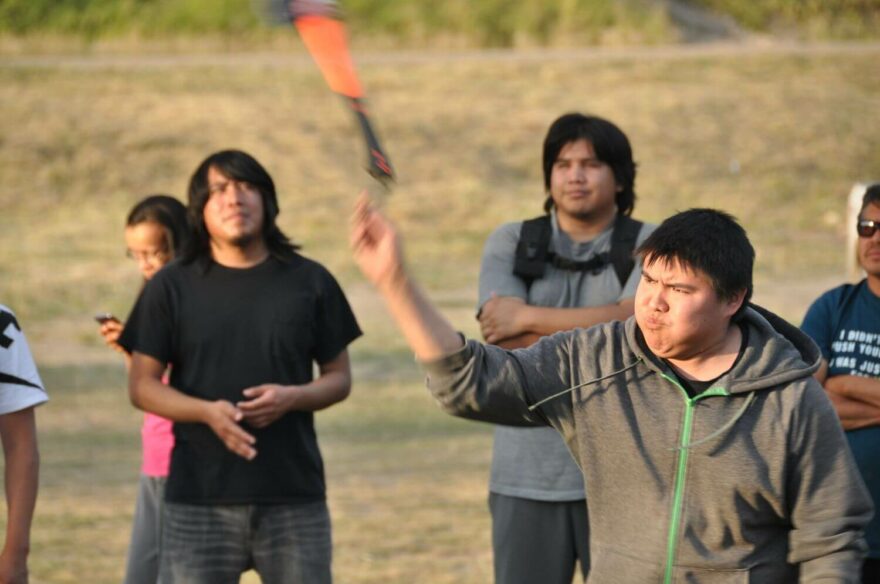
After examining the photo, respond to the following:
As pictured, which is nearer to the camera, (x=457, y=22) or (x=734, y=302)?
(x=734, y=302)

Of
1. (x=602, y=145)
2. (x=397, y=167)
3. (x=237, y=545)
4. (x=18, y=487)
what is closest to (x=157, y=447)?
(x=237, y=545)

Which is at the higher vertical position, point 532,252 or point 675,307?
point 532,252

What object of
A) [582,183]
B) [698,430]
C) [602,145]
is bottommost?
[698,430]

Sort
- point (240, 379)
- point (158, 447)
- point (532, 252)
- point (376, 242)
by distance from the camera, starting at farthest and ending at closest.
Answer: point (158, 447), point (532, 252), point (240, 379), point (376, 242)

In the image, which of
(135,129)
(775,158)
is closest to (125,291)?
(135,129)

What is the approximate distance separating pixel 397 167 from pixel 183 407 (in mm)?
17988

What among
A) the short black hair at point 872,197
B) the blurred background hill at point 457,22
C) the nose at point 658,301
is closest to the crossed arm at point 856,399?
the short black hair at point 872,197

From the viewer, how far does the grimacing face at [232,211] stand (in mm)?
5184

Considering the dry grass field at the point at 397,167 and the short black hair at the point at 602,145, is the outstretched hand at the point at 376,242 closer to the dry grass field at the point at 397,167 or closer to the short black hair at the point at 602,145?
the short black hair at the point at 602,145

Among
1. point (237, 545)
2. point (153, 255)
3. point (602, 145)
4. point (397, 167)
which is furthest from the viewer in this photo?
point (397, 167)

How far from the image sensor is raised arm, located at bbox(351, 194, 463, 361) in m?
3.16

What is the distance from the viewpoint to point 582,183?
5.24m

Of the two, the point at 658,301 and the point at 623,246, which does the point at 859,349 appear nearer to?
the point at 623,246

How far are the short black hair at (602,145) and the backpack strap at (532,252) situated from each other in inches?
8.4
